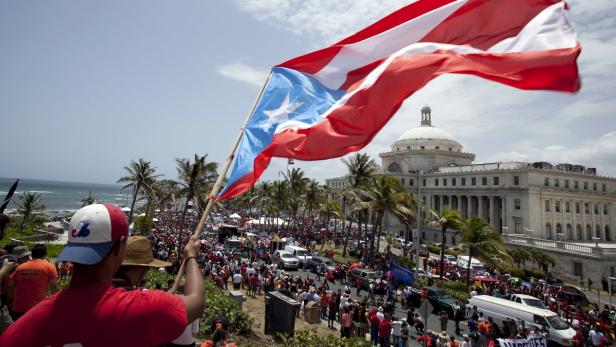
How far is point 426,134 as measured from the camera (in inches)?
3494

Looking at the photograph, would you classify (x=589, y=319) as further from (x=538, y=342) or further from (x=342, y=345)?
(x=342, y=345)

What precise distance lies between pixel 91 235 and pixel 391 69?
430cm

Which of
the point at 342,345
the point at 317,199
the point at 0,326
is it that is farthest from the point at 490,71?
the point at 317,199

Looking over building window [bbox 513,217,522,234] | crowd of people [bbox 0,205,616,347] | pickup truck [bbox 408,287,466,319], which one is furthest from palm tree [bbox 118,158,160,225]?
building window [bbox 513,217,522,234]

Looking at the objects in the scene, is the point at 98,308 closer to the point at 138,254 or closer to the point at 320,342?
Result: the point at 138,254

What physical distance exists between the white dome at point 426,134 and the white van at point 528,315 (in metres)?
71.8

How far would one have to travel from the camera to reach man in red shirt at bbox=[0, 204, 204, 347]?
1.82m

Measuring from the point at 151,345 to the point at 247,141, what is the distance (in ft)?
13.7

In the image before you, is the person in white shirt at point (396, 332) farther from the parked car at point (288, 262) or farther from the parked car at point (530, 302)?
the parked car at point (288, 262)

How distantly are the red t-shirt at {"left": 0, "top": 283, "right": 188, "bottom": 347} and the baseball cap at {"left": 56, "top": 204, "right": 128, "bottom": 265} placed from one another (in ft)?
A: 0.58

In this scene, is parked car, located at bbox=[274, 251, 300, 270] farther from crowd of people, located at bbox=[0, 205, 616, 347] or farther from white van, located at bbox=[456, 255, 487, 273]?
white van, located at bbox=[456, 255, 487, 273]

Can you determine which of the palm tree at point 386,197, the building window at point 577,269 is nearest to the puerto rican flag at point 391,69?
the palm tree at point 386,197

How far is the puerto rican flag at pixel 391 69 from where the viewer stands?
411cm

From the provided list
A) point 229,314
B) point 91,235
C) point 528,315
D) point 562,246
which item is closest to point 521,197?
point 562,246
